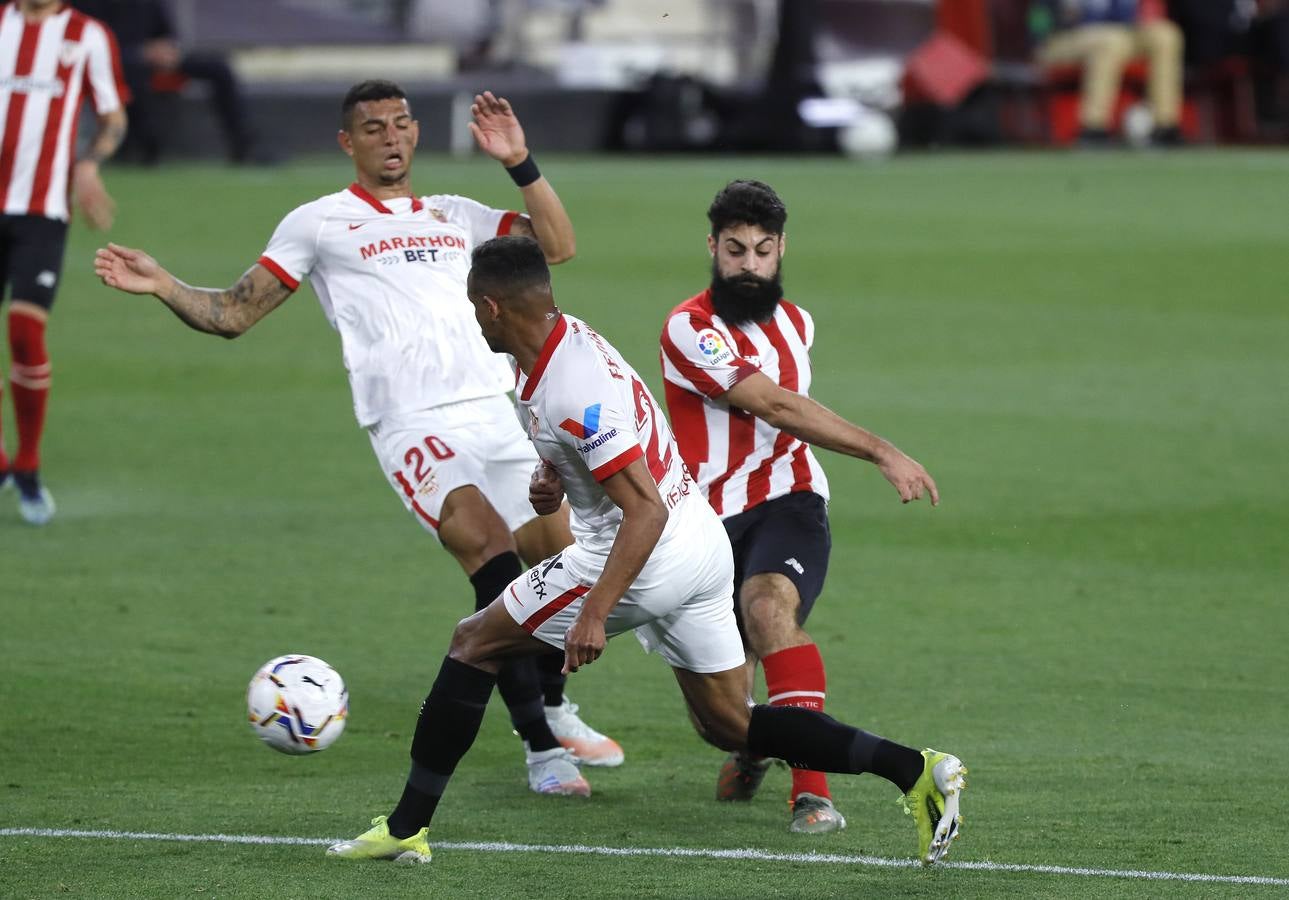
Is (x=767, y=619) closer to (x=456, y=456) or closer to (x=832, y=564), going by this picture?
(x=456, y=456)

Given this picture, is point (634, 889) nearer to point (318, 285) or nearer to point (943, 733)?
point (943, 733)

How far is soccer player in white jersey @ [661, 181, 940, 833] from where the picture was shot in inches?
242

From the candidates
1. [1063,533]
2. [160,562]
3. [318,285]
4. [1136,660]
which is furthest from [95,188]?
[1136,660]

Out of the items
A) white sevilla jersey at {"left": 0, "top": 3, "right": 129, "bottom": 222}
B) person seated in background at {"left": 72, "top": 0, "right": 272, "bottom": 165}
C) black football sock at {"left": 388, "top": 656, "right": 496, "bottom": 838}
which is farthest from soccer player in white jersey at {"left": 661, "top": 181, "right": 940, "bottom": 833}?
person seated in background at {"left": 72, "top": 0, "right": 272, "bottom": 165}

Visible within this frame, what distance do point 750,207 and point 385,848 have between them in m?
2.21

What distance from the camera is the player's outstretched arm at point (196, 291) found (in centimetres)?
663

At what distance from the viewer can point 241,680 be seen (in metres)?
7.83

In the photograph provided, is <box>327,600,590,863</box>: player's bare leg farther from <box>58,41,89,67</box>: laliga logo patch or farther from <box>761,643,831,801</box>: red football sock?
<box>58,41,89,67</box>: laliga logo patch

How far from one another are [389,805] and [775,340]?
187cm

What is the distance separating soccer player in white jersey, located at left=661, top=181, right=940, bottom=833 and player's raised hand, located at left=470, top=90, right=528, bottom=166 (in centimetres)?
89

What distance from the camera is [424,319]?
7230mm

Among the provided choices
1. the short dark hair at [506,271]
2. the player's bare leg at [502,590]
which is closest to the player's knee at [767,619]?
the player's bare leg at [502,590]

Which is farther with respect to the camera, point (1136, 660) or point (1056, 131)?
point (1056, 131)

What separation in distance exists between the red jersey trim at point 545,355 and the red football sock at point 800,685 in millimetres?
1170
